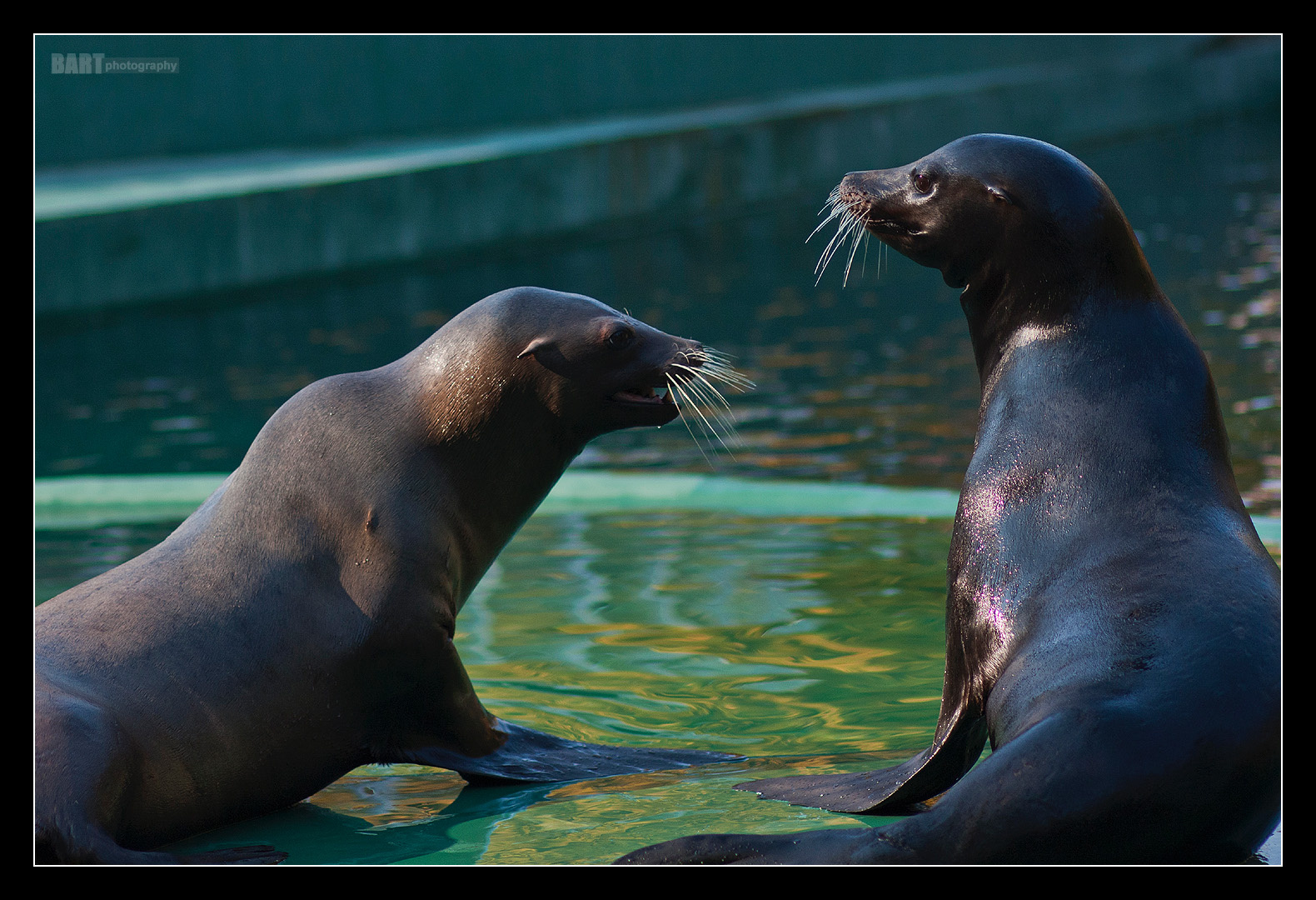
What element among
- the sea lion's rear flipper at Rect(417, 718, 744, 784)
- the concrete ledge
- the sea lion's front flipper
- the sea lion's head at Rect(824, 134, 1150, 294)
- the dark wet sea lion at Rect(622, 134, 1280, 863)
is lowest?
the sea lion's rear flipper at Rect(417, 718, 744, 784)

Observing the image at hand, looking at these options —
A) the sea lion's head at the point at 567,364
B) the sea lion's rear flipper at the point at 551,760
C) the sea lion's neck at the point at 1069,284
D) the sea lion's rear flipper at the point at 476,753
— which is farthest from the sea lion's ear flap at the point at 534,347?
the sea lion's neck at the point at 1069,284

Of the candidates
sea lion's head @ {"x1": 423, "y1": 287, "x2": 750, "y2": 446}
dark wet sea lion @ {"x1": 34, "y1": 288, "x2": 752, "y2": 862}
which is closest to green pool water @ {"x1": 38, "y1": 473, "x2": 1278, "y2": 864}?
dark wet sea lion @ {"x1": 34, "y1": 288, "x2": 752, "y2": 862}

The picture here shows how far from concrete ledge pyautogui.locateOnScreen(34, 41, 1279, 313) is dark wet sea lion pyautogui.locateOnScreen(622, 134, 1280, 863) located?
12.0 m

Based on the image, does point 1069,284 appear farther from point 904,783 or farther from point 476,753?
point 476,753

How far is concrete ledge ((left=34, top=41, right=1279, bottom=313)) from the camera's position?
15.2 meters

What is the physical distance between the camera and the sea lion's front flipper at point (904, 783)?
3.51m

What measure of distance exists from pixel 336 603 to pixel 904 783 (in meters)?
1.36

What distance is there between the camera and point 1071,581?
132 inches

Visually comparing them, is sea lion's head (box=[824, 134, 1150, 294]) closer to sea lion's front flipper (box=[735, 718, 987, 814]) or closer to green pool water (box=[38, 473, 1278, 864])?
sea lion's front flipper (box=[735, 718, 987, 814])

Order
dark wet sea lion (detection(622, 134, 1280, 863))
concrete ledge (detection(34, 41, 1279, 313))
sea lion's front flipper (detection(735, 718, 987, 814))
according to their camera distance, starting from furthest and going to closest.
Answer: concrete ledge (detection(34, 41, 1279, 313)) < sea lion's front flipper (detection(735, 718, 987, 814)) < dark wet sea lion (detection(622, 134, 1280, 863))

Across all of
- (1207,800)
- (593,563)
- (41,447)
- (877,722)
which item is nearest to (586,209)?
(41,447)

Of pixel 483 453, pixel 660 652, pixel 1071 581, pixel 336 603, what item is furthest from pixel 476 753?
pixel 1071 581

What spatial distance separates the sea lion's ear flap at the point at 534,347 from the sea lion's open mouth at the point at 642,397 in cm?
23

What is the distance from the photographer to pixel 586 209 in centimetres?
1930
